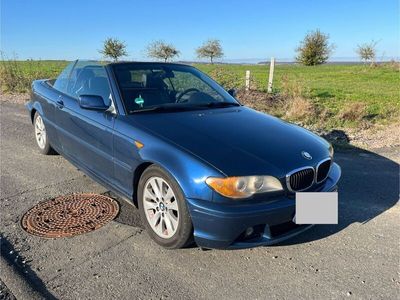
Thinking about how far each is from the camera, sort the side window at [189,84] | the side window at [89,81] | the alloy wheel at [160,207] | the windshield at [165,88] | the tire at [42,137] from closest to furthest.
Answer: the alloy wheel at [160,207] → the windshield at [165,88] → the side window at [89,81] → the side window at [189,84] → the tire at [42,137]

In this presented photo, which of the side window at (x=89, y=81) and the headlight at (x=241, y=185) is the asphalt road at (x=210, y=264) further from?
the side window at (x=89, y=81)

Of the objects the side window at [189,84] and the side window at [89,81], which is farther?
the side window at [189,84]

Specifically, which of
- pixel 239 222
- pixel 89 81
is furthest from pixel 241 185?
pixel 89 81

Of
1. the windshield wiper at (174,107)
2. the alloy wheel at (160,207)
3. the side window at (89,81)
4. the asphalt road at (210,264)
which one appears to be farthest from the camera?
the side window at (89,81)

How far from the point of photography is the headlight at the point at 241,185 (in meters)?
2.87

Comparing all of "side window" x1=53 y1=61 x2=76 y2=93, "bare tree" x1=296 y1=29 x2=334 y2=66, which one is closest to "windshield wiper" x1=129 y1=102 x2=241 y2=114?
"side window" x1=53 y1=61 x2=76 y2=93

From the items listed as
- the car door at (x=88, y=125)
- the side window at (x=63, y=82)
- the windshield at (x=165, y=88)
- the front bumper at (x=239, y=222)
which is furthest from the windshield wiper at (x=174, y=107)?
the side window at (x=63, y=82)

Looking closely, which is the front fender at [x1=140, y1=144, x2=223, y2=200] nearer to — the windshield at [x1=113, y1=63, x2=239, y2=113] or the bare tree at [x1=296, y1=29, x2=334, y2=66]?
the windshield at [x1=113, y1=63, x2=239, y2=113]

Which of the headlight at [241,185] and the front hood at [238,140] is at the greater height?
the front hood at [238,140]

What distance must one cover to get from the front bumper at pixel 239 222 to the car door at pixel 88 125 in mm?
1320

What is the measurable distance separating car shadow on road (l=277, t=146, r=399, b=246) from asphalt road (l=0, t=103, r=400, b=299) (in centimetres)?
2

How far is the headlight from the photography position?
2.87m

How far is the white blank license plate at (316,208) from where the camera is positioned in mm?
3084

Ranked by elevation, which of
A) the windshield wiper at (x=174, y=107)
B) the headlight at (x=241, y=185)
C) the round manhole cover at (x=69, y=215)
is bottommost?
the round manhole cover at (x=69, y=215)
